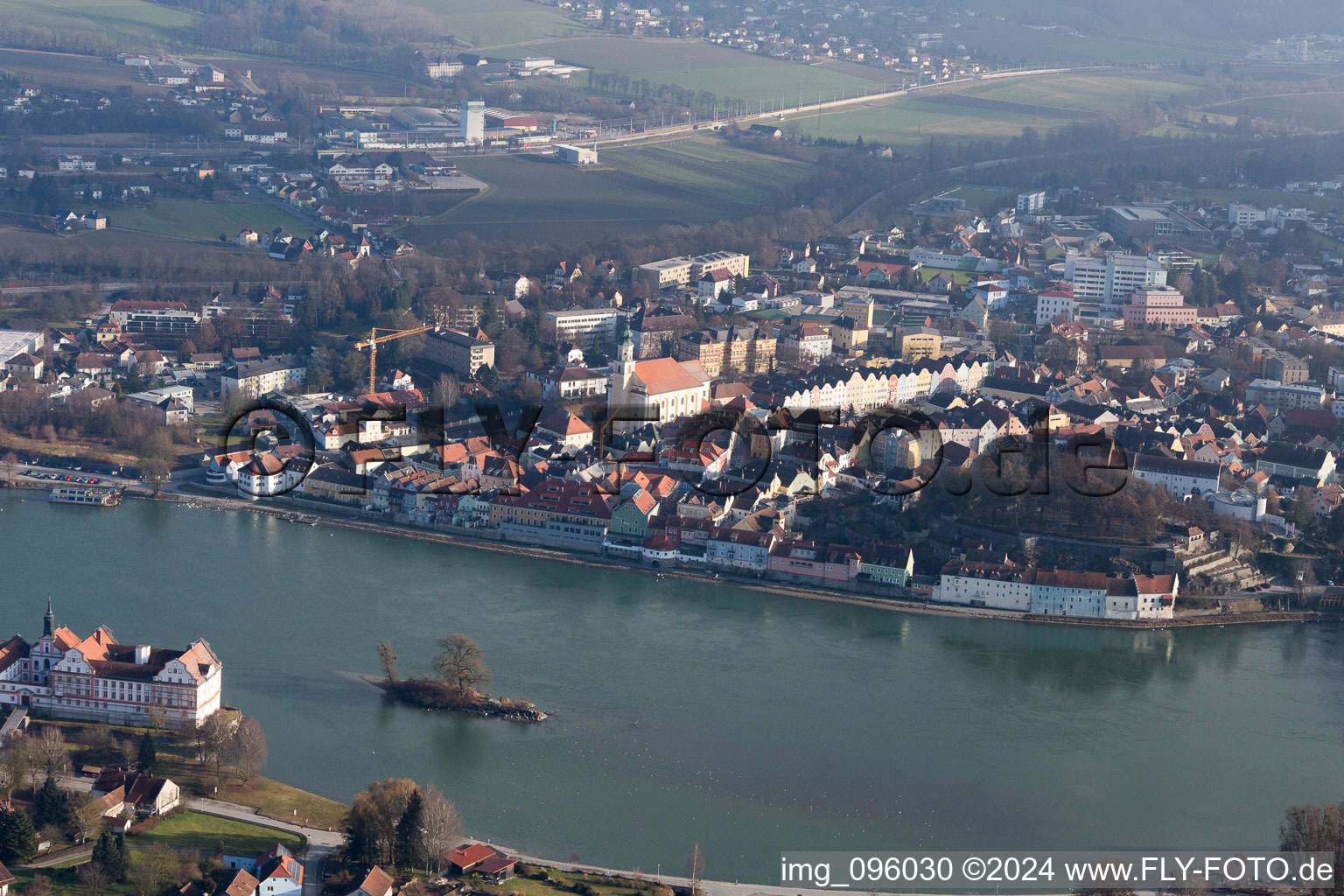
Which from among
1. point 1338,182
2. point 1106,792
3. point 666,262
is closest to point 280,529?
point 1106,792

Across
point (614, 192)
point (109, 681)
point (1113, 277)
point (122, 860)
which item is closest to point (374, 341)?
point (109, 681)

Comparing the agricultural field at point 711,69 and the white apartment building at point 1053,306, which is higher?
the agricultural field at point 711,69

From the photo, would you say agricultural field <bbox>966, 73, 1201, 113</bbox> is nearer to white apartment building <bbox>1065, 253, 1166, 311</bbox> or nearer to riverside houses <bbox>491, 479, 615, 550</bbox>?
white apartment building <bbox>1065, 253, 1166, 311</bbox>

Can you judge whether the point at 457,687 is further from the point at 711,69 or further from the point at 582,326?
the point at 711,69

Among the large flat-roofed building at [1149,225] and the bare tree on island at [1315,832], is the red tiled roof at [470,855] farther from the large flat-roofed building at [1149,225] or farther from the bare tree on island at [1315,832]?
the large flat-roofed building at [1149,225]

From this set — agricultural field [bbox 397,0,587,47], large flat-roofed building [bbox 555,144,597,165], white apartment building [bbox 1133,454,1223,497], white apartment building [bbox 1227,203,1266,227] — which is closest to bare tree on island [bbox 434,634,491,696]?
white apartment building [bbox 1133,454,1223,497]

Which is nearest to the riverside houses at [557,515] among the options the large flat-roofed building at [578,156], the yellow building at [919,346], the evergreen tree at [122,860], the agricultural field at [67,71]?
the yellow building at [919,346]

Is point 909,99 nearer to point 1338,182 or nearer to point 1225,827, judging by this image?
point 1338,182
